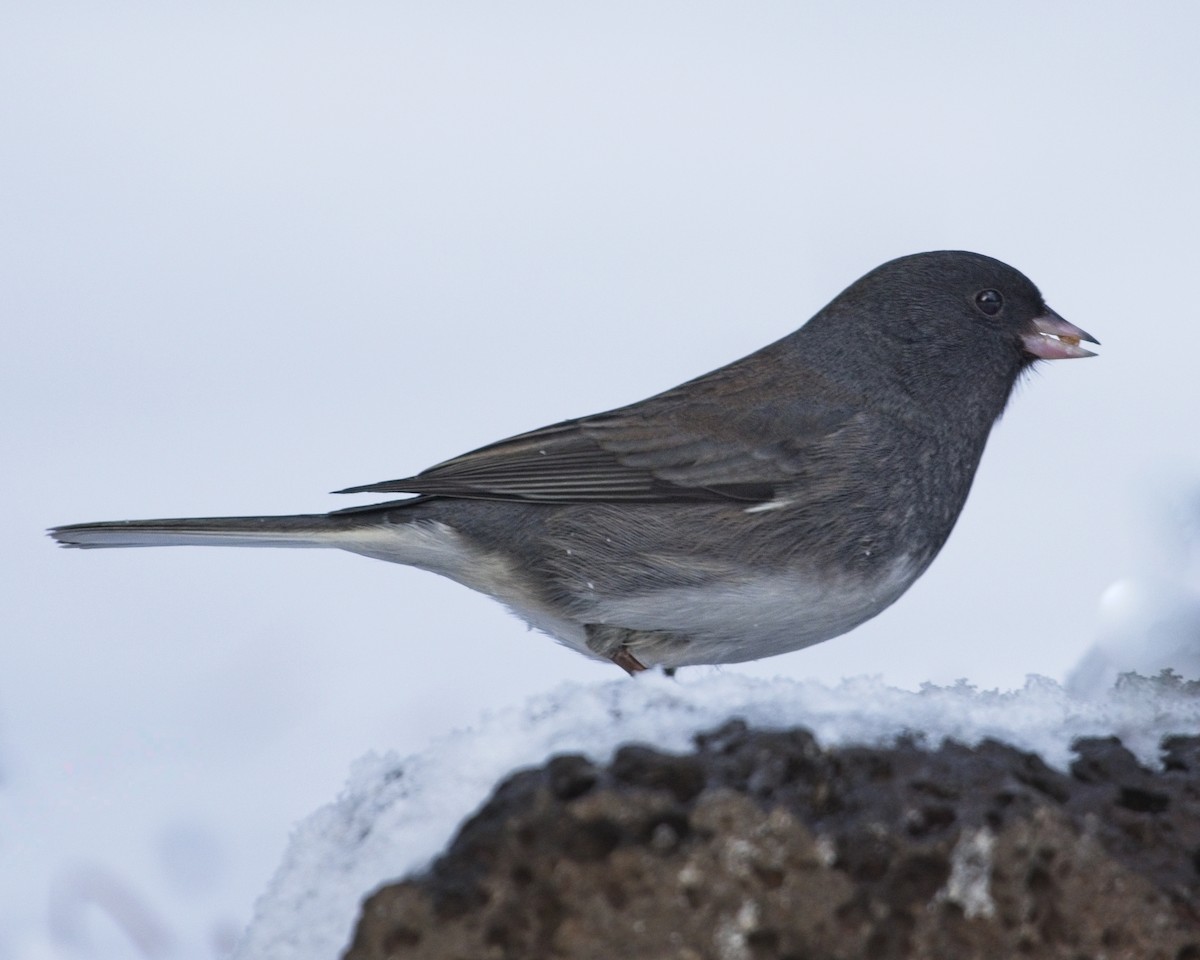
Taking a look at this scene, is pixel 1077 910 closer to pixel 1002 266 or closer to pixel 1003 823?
pixel 1003 823

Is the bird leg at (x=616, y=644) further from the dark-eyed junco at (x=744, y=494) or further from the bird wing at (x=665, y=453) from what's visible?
the bird wing at (x=665, y=453)

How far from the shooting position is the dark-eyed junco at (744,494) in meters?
2.59

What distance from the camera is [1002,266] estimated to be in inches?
121

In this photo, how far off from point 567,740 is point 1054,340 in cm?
193

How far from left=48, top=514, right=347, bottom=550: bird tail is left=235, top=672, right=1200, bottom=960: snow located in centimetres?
101

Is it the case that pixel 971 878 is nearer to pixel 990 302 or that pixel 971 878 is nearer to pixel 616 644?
pixel 616 644

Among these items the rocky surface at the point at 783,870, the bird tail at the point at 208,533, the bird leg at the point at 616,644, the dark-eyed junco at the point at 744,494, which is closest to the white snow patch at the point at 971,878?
the rocky surface at the point at 783,870

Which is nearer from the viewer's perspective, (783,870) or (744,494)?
(783,870)

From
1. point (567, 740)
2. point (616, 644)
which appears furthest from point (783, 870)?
point (616, 644)

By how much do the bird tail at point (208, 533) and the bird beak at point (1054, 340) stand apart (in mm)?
1605

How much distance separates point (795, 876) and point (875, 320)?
1921mm

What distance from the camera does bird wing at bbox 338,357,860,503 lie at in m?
2.78

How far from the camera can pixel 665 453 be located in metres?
2.88

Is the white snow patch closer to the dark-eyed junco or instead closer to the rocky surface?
the rocky surface
